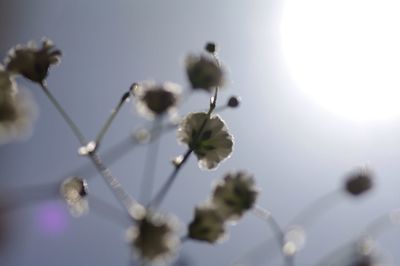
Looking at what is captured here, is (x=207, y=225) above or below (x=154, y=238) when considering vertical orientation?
above

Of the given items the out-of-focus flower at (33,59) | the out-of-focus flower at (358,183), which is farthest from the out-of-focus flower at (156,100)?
the out-of-focus flower at (358,183)

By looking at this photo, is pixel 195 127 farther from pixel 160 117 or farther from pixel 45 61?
pixel 45 61

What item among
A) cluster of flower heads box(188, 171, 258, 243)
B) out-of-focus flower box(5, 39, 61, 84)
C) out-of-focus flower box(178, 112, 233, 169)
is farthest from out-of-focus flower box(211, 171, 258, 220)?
out-of-focus flower box(5, 39, 61, 84)

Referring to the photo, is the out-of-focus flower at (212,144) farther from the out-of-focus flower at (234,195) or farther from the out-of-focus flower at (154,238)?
the out-of-focus flower at (154,238)

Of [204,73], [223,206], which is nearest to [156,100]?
[204,73]

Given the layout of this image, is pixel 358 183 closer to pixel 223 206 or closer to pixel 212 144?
pixel 223 206

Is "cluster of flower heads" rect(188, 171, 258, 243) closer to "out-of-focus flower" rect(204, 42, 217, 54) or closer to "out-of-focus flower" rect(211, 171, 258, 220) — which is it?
"out-of-focus flower" rect(211, 171, 258, 220)
